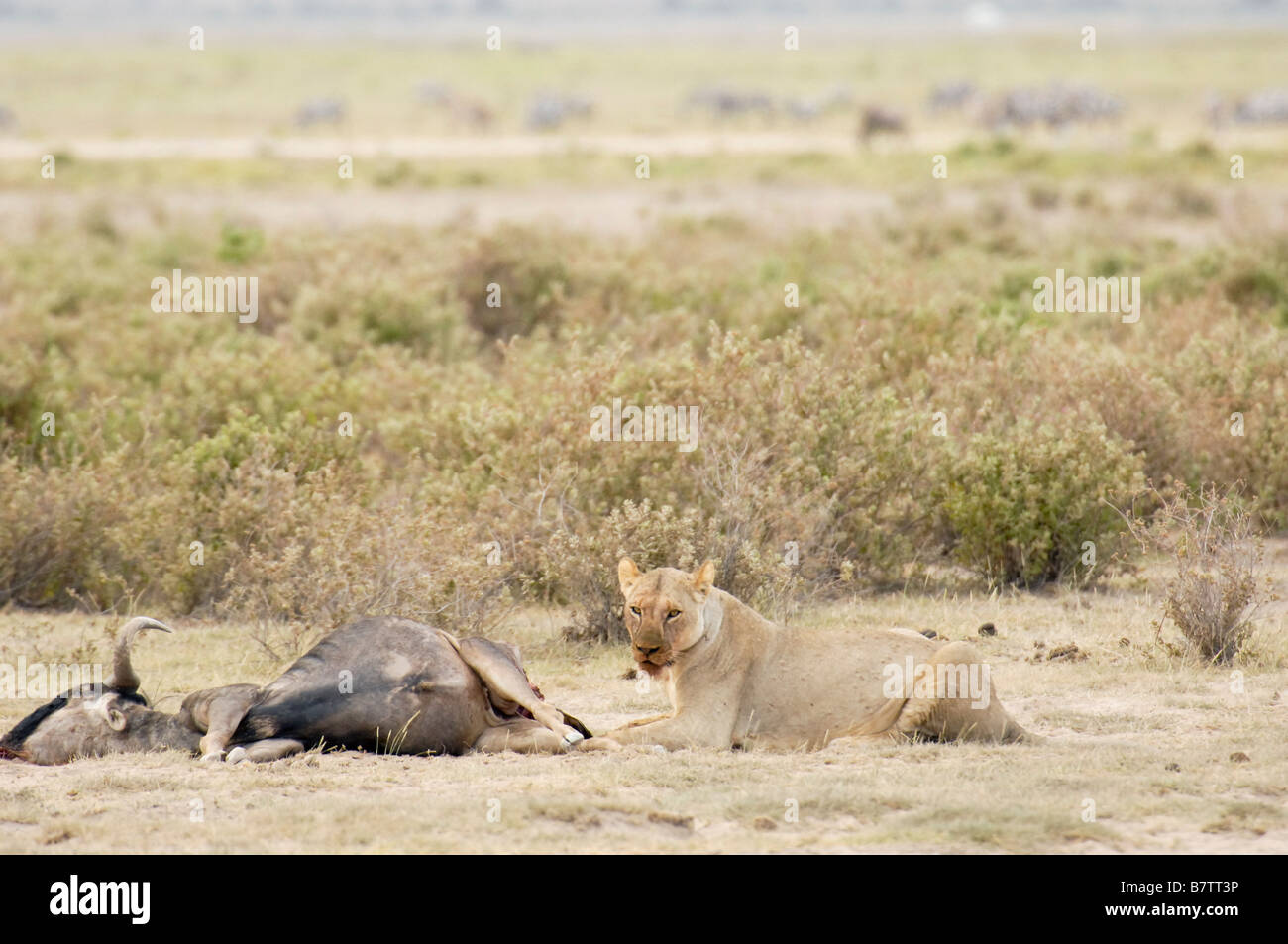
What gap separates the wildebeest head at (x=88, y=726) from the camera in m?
7.06

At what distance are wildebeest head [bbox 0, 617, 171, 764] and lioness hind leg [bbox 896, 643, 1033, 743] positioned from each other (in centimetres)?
334

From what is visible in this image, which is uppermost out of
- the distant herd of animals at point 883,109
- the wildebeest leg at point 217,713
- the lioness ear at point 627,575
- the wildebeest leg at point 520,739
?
the distant herd of animals at point 883,109

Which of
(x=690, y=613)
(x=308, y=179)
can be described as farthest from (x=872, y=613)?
(x=308, y=179)

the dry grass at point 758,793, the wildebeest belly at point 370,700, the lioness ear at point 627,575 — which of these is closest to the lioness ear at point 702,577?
the lioness ear at point 627,575

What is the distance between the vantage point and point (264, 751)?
6.88 meters

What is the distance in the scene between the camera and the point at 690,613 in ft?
23.3

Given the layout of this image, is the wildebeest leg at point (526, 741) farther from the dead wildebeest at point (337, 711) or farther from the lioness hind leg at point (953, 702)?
the lioness hind leg at point (953, 702)

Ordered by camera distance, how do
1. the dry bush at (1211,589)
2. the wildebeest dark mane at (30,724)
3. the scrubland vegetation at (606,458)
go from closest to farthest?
the wildebeest dark mane at (30,724) → the dry bush at (1211,589) → the scrubland vegetation at (606,458)

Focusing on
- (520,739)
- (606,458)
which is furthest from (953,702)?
(606,458)

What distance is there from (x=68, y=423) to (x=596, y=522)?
492 cm

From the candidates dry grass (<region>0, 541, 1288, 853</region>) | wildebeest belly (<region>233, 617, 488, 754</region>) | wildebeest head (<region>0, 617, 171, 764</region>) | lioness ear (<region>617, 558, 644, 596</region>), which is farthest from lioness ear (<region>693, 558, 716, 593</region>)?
wildebeest head (<region>0, 617, 171, 764</region>)

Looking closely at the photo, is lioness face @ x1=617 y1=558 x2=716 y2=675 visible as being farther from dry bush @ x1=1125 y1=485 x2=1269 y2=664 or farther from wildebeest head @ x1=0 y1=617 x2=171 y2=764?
dry bush @ x1=1125 y1=485 x2=1269 y2=664

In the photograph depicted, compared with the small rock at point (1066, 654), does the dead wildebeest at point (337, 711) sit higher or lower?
higher
